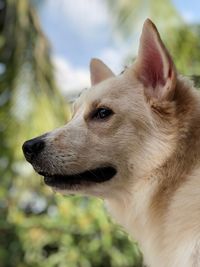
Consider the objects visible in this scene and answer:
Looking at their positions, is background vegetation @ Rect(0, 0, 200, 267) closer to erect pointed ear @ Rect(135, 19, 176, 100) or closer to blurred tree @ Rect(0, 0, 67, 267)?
blurred tree @ Rect(0, 0, 67, 267)

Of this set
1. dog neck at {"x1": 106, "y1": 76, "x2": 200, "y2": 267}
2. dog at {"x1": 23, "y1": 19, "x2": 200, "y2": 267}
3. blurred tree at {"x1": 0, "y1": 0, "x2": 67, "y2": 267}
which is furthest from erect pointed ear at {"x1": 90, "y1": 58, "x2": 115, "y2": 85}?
blurred tree at {"x1": 0, "y1": 0, "x2": 67, "y2": 267}

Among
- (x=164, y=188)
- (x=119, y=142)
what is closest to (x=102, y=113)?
(x=119, y=142)

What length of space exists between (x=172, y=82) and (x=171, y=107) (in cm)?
10

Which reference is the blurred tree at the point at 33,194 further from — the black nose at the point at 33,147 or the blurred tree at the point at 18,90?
the black nose at the point at 33,147

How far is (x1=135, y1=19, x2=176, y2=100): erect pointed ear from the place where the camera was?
224 centimetres

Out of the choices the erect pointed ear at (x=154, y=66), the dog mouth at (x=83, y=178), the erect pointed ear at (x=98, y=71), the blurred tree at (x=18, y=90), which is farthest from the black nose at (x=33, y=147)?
the blurred tree at (x=18, y=90)

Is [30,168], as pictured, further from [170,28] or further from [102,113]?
[102,113]

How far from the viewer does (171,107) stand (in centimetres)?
226

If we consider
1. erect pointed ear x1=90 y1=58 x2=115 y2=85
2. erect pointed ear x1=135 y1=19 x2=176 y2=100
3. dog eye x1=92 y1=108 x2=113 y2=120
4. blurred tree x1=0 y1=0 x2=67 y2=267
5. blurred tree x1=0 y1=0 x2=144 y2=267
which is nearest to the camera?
erect pointed ear x1=135 y1=19 x2=176 y2=100

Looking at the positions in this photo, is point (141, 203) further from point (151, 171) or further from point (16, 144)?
point (16, 144)

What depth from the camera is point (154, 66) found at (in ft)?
7.72

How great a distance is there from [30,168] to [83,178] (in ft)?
12.3

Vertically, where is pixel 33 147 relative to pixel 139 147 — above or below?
above

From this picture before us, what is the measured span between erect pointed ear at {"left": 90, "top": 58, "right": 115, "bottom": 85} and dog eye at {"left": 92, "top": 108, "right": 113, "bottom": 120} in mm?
453
